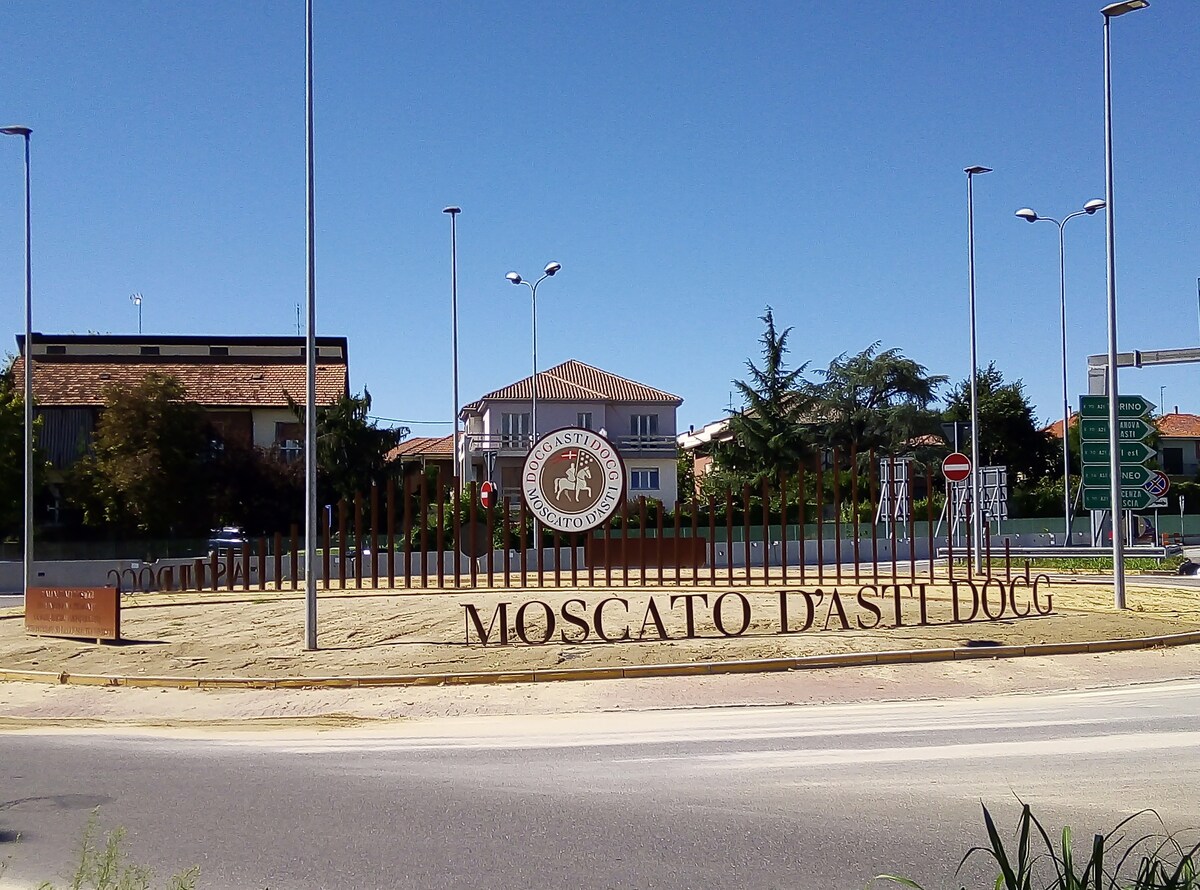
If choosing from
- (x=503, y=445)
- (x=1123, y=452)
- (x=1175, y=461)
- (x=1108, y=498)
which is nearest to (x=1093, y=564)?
(x=1108, y=498)

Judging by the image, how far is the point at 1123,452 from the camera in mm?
22109

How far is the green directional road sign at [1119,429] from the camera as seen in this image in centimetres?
2209

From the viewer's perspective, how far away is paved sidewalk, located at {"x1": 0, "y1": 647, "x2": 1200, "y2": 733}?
12.4 metres

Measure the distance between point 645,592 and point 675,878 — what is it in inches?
700

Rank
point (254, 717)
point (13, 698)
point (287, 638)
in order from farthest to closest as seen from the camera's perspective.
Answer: point (287, 638), point (13, 698), point (254, 717)

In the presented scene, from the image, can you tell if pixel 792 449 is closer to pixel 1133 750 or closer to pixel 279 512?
pixel 279 512

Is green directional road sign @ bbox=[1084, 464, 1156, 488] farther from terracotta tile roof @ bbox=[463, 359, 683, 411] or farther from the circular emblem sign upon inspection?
terracotta tile roof @ bbox=[463, 359, 683, 411]

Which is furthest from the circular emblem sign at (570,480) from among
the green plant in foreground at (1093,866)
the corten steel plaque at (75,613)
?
the green plant in foreground at (1093,866)

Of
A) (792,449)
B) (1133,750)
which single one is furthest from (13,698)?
(792,449)

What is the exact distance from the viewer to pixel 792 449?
6144 cm

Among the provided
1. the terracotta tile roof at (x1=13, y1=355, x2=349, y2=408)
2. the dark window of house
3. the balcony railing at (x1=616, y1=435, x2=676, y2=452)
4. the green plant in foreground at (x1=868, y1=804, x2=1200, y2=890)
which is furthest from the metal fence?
the dark window of house

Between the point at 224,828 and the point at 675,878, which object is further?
the point at 224,828

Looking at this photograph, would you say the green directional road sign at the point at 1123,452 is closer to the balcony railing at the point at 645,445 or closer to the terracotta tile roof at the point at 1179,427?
the balcony railing at the point at 645,445

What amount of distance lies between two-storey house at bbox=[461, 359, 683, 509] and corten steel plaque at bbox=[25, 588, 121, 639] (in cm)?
3863
